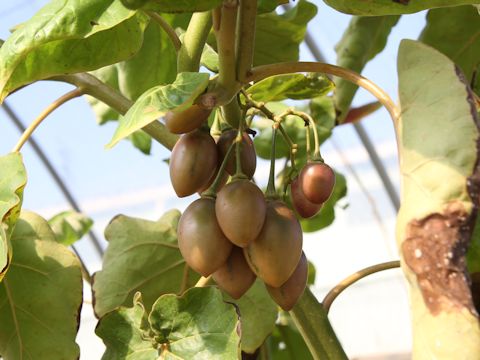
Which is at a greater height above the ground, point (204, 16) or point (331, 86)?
point (204, 16)

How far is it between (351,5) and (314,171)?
14 cm

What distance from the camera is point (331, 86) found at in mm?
793

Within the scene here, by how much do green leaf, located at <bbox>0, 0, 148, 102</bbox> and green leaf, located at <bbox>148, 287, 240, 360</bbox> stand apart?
0.72 feet

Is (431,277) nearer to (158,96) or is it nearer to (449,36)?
(158,96)

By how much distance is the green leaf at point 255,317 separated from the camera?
2.84 feet

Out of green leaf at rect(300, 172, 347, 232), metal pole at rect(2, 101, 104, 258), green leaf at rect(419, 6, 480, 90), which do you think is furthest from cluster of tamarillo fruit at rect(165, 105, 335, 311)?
metal pole at rect(2, 101, 104, 258)

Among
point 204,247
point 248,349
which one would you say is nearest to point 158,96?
point 204,247

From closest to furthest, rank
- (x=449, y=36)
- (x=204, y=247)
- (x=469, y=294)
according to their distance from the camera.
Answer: (x=469, y=294)
(x=204, y=247)
(x=449, y=36)

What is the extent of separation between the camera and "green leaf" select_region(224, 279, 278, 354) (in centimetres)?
86

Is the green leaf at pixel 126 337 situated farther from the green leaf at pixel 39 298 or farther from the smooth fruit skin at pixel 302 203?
the smooth fruit skin at pixel 302 203

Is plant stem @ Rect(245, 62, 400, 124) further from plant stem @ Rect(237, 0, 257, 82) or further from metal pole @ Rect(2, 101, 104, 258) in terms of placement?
metal pole @ Rect(2, 101, 104, 258)

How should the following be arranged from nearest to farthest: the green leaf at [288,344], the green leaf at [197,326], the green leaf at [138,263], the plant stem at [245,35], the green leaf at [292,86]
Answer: the plant stem at [245,35], the green leaf at [197,326], the green leaf at [292,86], the green leaf at [138,263], the green leaf at [288,344]

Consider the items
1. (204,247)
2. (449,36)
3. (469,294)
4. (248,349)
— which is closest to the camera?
(469,294)

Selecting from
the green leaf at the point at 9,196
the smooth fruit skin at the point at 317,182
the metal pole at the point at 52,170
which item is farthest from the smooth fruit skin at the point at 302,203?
the metal pole at the point at 52,170
